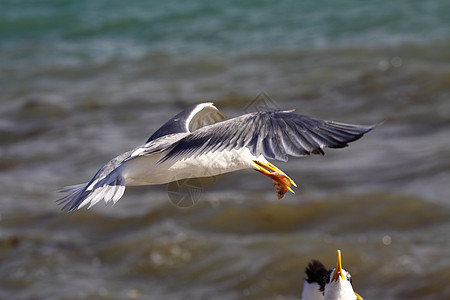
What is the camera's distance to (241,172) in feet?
25.5

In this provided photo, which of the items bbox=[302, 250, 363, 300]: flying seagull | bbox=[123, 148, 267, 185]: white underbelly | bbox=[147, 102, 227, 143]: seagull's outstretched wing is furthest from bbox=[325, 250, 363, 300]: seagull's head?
bbox=[123, 148, 267, 185]: white underbelly

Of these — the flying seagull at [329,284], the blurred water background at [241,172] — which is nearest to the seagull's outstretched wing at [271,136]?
the blurred water background at [241,172]

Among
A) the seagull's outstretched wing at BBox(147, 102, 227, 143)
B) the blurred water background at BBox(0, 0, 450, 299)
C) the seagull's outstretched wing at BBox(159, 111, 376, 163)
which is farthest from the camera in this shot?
the blurred water background at BBox(0, 0, 450, 299)

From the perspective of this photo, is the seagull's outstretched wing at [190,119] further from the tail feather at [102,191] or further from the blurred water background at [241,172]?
the tail feather at [102,191]

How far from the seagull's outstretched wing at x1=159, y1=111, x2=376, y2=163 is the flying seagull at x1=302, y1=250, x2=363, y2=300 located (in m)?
1.27

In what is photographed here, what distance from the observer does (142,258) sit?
626 cm

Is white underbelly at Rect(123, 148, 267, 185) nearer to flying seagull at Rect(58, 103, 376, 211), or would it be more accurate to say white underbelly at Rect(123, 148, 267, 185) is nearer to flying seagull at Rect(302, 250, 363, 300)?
flying seagull at Rect(58, 103, 376, 211)

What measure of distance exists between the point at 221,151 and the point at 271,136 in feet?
0.67

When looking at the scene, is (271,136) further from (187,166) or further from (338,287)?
(338,287)

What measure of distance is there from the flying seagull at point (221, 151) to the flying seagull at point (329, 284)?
1.22 meters

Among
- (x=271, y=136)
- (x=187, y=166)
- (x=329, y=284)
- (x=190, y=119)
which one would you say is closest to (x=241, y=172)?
(x=329, y=284)

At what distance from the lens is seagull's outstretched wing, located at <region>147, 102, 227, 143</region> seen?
329 cm

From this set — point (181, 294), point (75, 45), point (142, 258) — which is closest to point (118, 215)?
point (142, 258)

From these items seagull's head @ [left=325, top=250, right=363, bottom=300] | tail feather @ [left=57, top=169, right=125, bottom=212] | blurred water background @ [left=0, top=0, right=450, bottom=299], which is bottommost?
tail feather @ [left=57, top=169, right=125, bottom=212]
